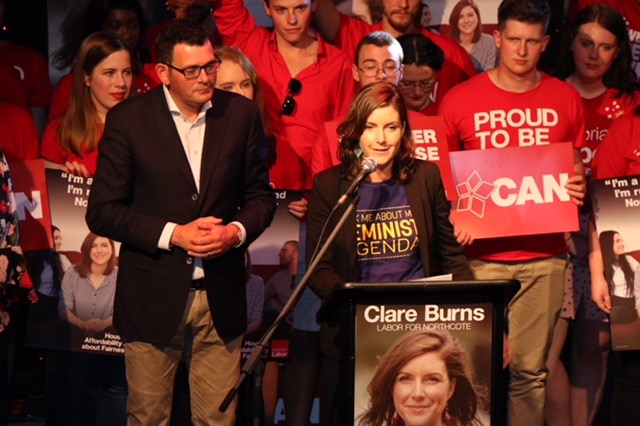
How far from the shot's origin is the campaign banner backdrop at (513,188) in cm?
671

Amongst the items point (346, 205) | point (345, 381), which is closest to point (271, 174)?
point (346, 205)

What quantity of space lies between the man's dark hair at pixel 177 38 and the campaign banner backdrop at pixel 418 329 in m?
1.32

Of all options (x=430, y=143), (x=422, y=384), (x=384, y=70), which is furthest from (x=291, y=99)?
(x=422, y=384)

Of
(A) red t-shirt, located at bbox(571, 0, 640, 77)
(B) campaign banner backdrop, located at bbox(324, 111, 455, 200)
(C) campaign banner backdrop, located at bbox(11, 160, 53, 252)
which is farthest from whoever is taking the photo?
(A) red t-shirt, located at bbox(571, 0, 640, 77)

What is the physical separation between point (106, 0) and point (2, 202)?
184 centimetres

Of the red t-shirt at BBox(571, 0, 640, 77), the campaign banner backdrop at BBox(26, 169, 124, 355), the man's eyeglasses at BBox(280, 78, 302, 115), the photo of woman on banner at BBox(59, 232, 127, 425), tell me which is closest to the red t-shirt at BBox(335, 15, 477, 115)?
the man's eyeglasses at BBox(280, 78, 302, 115)

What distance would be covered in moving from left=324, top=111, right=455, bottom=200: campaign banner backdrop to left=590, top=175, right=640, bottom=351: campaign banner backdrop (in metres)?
0.86

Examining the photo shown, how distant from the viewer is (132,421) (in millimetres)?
5723

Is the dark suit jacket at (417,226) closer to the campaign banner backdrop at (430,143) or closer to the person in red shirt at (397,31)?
the campaign banner backdrop at (430,143)

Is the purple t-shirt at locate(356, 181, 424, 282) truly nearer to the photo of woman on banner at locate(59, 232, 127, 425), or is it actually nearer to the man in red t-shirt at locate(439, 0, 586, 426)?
the man in red t-shirt at locate(439, 0, 586, 426)

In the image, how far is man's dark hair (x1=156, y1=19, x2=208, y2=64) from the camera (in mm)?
5578

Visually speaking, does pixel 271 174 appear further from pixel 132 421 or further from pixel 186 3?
pixel 132 421

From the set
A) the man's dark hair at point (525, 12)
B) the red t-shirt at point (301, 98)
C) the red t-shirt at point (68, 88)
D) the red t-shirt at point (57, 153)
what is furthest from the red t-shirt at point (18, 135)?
the man's dark hair at point (525, 12)

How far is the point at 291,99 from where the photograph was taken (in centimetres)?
729
